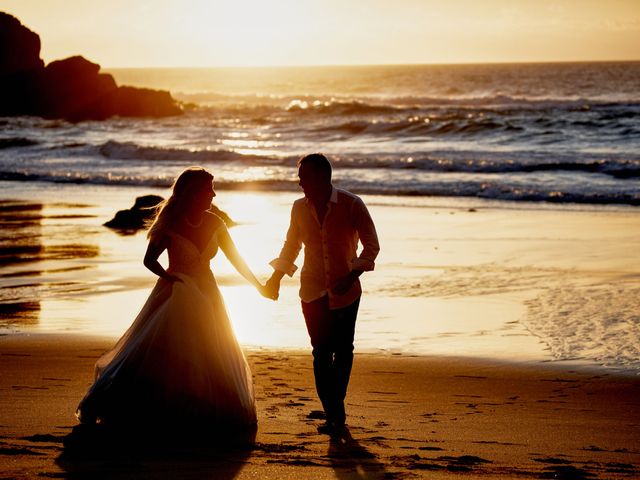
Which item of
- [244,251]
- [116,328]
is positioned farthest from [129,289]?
[244,251]

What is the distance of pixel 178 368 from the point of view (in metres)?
5.49

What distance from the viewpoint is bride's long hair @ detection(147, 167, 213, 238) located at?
5.60 metres

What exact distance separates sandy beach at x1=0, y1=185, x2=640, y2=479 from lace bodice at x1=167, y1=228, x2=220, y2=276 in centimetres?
99

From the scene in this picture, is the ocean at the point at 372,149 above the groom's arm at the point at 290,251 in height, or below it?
below

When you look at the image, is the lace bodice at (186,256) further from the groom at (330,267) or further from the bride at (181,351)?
the groom at (330,267)

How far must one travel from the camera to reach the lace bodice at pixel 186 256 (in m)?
5.69

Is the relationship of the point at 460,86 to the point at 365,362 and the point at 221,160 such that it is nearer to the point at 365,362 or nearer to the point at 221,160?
the point at 221,160

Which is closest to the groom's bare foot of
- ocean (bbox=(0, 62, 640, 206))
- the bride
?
the bride

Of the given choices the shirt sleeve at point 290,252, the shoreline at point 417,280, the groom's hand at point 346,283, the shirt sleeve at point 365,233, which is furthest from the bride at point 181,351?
the shoreline at point 417,280

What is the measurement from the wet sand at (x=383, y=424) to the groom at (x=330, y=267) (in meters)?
0.32

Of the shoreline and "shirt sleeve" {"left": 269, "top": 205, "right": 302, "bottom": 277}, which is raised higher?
"shirt sleeve" {"left": 269, "top": 205, "right": 302, "bottom": 277}

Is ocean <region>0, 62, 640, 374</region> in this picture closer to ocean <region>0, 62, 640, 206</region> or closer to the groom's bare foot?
ocean <region>0, 62, 640, 206</region>

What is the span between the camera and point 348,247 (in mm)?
5707

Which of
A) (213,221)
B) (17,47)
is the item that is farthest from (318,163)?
(17,47)
